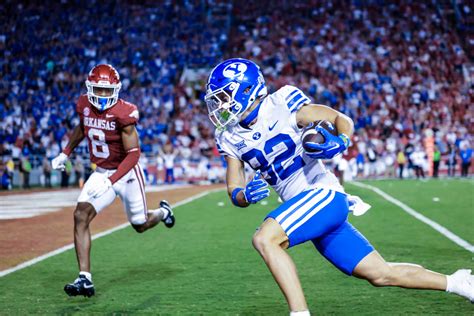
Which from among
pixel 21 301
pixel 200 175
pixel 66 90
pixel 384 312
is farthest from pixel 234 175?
pixel 66 90

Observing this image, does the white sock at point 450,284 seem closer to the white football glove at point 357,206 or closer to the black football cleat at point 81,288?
the white football glove at point 357,206

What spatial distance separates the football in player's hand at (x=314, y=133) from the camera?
4094 mm

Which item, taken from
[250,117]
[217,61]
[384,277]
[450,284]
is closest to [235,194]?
[250,117]

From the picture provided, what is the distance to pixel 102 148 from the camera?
6.73 m

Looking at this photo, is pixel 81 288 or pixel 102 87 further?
pixel 102 87

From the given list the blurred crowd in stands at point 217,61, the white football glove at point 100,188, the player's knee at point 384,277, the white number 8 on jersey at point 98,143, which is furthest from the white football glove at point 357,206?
the blurred crowd in stands at point 217,61

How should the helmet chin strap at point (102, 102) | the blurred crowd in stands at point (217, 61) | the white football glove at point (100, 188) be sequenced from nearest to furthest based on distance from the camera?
the white football glove at point (100, 188), the helmet chin strap at point (102, 102), the blurred crowd in stands at point (217, 61)

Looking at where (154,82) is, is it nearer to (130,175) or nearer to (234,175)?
(130,175)

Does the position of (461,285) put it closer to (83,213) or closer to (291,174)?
(291,174)

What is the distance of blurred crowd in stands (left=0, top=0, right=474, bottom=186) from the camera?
27141 mm

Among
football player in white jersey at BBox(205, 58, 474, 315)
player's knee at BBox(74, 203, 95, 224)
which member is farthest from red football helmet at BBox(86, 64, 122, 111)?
football player in white jersey at BBox(205, 58, 474, 315)

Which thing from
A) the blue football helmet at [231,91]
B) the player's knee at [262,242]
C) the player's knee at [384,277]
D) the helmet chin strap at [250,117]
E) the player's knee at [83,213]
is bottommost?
the player's knee at [83,213]

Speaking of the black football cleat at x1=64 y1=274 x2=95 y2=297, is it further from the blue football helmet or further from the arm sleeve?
the blue football helmet

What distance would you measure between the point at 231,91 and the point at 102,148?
257 cm
